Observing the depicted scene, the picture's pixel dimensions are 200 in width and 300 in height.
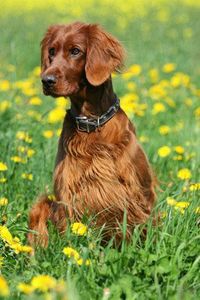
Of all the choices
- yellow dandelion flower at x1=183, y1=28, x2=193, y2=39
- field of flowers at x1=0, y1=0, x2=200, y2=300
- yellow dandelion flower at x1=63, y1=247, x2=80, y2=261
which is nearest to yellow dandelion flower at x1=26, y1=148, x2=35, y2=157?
field of flowers at x1=0, y1=0, x2=200, y2=300

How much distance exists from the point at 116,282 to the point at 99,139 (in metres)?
1.06

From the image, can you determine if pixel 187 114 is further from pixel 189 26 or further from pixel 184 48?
pixel 189 26

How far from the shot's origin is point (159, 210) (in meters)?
3.35

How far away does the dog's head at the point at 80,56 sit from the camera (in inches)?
130

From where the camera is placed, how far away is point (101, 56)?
11.1ft

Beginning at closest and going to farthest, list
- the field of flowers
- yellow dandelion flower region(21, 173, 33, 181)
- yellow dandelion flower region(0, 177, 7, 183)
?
the field of flowers → yellow dandelion flower region(0, 177, 7, 183) → yellow dandelion flower region(21, 173, 33, 181)

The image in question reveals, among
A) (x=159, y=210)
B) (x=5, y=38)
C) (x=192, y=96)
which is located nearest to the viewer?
(x=159, y=210)

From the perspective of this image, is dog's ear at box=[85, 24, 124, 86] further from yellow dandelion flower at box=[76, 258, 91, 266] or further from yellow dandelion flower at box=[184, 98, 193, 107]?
yellow dandelion flower at box=[184, 98, 193, 107]

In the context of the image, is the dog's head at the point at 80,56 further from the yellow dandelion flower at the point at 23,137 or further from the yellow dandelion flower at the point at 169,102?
the yellow dandelion flower at the point at 169,102

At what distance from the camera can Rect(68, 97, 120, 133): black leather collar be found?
11.3 feet

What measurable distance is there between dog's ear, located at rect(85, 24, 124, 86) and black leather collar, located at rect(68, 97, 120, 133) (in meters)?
0.20

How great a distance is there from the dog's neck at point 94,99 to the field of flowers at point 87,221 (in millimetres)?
183

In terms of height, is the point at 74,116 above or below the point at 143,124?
above

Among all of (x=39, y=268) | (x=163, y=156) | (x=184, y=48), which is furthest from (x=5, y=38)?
(x=39, y=268)
